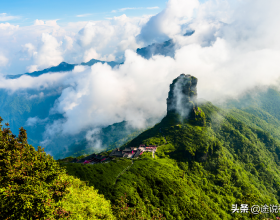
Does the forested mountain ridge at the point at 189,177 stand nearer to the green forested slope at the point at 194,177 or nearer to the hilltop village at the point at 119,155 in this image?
the green forested slope at the point at 194,177

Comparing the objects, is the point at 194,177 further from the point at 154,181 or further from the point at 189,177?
the point at 154,181

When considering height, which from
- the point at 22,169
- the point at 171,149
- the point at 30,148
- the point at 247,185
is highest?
the point at 171,149

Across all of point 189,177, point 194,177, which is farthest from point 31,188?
point 194,177

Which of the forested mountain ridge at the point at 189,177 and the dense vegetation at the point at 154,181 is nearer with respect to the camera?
the dense vegetation at the point at 154,181

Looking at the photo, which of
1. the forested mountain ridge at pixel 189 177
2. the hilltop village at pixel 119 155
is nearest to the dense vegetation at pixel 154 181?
the forested mountain ridge at pixel 189 177

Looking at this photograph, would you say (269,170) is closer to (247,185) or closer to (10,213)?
(247,185)

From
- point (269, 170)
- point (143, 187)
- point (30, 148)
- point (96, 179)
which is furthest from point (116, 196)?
point (269, 170)
